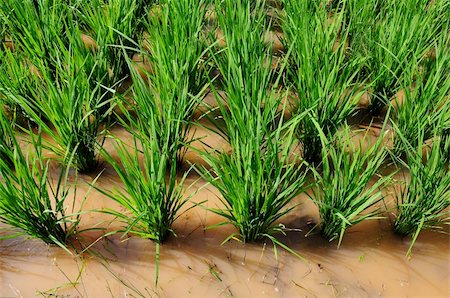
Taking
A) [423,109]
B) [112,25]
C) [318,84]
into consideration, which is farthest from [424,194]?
[112,25]

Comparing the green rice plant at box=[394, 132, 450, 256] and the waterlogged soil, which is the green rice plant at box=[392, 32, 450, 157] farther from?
the waterlogged soil

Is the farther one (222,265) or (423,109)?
(423,109)

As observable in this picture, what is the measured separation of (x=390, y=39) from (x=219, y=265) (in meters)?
1.14

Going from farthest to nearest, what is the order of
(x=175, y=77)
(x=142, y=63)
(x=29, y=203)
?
(x=142, y=63) → (x=175, y=77) → (x=29, y=203)

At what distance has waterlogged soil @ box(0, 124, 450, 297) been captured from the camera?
134cm

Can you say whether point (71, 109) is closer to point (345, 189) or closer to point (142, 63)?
point (142, 63)

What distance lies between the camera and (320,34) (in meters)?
1.74

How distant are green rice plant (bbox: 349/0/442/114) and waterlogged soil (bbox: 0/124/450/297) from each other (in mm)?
611

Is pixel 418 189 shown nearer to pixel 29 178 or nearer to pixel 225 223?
pixel 225 223

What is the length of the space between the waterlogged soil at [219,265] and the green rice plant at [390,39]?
611 millimetres

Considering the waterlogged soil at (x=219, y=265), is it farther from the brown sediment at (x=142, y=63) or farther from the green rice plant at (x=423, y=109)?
the brown sediment at (x=142, y=63)

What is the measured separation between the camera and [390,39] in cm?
180

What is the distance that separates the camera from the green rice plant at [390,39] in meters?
1.78

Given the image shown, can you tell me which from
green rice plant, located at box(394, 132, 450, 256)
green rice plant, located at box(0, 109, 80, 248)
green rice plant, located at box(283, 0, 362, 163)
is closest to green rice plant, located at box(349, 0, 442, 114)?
green rice plant, located at box(283, 0, 362, 163)
